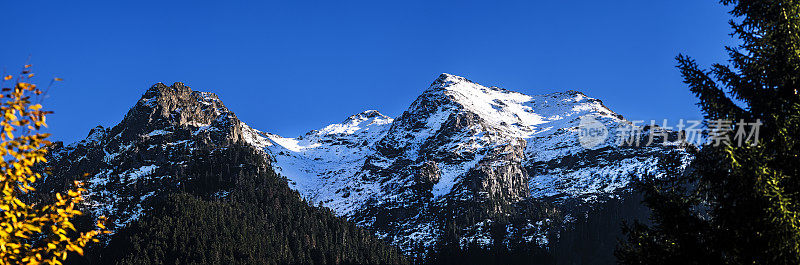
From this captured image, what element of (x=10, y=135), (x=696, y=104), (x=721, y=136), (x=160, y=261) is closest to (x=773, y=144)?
(x=721, y=136)

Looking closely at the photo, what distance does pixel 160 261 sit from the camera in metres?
193

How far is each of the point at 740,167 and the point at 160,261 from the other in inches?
8131

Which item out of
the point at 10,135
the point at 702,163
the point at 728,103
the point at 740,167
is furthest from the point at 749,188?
the point at 10,135

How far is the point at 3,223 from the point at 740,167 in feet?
39.3

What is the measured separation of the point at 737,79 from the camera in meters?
12.2

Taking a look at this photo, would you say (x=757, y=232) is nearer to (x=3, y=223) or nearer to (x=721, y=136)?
(x=721, y=136)

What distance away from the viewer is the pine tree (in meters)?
10.4

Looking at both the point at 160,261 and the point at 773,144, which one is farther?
the point at 160,261

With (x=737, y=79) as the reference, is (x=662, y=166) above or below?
below

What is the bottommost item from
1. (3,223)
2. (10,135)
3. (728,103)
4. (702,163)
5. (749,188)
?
(3,223)

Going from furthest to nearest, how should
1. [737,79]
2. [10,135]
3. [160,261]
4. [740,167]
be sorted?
[160,261] < [737,79] < [740,167] < [10,135]

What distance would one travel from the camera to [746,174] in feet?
34.9

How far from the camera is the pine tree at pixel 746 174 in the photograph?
1042 centimetres

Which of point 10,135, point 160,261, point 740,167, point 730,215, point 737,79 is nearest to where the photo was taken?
point 10,135
